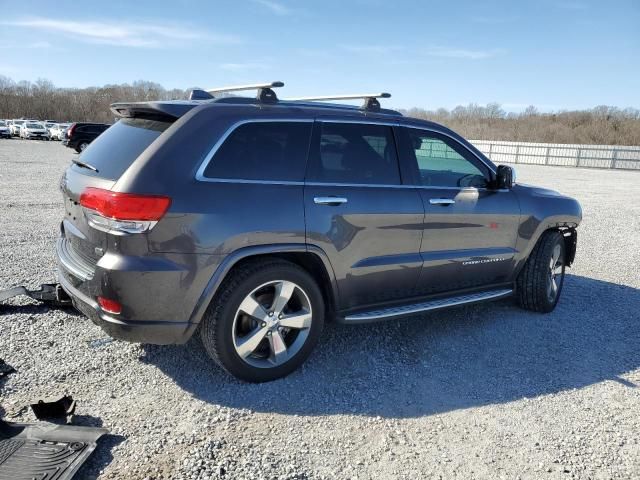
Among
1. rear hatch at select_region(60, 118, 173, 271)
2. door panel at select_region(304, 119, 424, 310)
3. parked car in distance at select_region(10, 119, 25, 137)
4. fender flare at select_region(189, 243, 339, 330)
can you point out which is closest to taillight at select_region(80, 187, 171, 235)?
rear hatch at select_region(60, 118, 173, 271)

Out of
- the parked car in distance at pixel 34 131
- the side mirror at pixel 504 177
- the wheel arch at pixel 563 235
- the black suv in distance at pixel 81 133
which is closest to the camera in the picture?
the side mirror at pixel 504 177

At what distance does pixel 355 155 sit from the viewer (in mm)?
3873

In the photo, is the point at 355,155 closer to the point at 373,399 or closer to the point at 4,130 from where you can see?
the point at 373,399

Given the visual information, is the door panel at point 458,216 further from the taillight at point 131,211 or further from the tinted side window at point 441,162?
the taillight at point 131,211

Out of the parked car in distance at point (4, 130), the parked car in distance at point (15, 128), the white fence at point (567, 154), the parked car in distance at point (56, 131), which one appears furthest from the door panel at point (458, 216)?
the parked car in distance at point (15, 128)

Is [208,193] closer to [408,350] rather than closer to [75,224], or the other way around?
[75,224]

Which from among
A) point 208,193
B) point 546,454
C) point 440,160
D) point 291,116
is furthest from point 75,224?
point 546,454

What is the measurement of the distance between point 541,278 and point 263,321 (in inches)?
118

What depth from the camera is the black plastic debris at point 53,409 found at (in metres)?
2.88

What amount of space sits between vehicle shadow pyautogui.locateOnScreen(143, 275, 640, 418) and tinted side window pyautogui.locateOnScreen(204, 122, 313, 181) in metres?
1.43

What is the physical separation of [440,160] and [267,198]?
1824 mm

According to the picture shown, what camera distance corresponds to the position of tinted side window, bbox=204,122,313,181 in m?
3.29

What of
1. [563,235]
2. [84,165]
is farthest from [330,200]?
[563,235]

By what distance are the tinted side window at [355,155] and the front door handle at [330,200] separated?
0.47 feet
